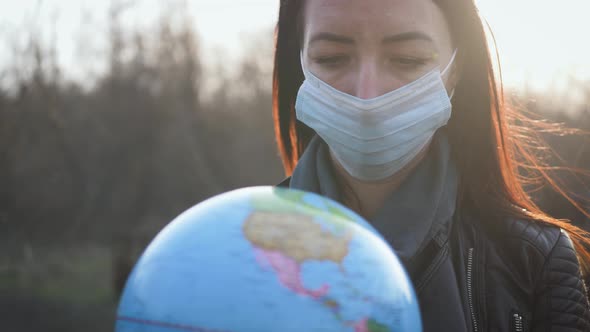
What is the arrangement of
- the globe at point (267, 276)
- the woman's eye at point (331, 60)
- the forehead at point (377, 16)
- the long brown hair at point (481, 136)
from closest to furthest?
the globe at point (267, 276) < the forehead at point (377, 16) < the woman's eye at point (331, 60) < the long brown hair at point (481, 136)

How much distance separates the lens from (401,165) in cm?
272

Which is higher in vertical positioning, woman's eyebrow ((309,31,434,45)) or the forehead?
the forehead

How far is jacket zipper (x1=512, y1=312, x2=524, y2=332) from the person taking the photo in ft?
7.84

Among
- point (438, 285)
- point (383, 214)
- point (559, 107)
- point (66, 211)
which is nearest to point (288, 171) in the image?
point (383, 214)

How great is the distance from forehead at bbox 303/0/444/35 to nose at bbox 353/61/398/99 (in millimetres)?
145

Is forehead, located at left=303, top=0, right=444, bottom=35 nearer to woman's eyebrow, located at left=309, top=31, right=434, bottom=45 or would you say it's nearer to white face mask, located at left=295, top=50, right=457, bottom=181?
woman's eyebrow, located at left=309, top=31, right=434, bottom=45

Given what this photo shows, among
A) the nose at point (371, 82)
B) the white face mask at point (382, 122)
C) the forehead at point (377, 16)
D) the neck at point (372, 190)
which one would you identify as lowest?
the neck at point (372, 190)

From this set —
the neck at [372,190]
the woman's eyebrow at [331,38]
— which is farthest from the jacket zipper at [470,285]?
the woman's eyebrow at [331,38]

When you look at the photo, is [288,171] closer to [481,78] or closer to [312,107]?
[312,107]

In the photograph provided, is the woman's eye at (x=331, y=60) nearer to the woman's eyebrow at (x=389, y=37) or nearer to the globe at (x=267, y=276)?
the woman's eyebrow at (x=389, y=37)

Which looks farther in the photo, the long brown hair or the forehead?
the long brown hair

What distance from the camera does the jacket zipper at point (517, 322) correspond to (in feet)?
7.84

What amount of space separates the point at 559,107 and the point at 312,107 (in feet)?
18.0

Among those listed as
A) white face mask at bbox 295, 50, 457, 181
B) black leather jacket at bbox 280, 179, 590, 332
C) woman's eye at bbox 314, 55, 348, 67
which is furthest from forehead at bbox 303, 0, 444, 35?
black leather jacket at bbox 280, 179, 590, 332
